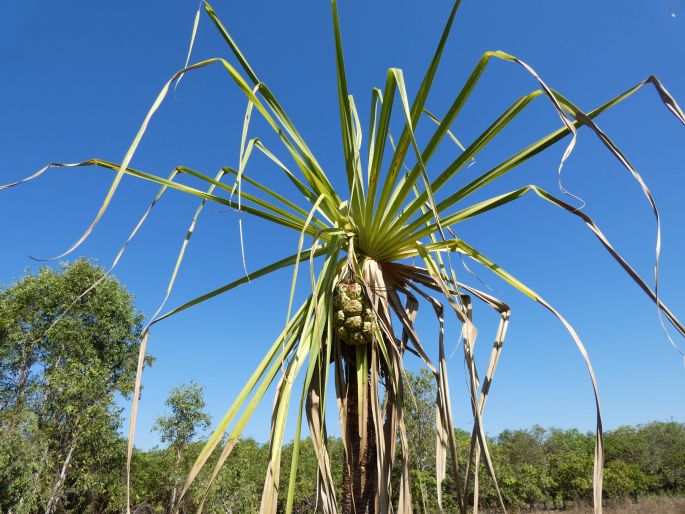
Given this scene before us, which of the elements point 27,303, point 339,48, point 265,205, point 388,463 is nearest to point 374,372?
point 388,463

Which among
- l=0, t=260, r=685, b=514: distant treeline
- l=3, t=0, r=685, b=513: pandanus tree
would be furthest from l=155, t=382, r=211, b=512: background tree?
l=3, t=0, r=685, b=513: pandanus tree

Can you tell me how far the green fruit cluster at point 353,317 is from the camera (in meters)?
2.02

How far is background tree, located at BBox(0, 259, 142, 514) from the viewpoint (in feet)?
47.5

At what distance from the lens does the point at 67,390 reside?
1471 centimetres

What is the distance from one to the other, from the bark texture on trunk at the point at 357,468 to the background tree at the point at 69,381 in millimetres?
15083

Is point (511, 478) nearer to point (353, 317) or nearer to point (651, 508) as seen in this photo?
point (651, 508)

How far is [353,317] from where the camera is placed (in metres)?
2.02

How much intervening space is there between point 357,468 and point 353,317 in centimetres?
69

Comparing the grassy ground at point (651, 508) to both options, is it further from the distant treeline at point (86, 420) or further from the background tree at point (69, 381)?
the background tree at point (69, 381)

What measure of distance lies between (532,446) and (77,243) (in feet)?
165

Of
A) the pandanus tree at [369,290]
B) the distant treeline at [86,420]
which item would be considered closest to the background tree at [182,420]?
Answer: the distant treeline at [86,420]

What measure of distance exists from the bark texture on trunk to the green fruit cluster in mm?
267

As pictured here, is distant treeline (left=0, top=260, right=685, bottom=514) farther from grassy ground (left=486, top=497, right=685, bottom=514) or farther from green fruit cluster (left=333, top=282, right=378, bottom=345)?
green fruit cluster (left=333, top=282, right=378, bottom=345)

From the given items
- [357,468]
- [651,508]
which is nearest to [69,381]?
[357,468]
